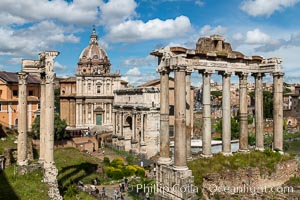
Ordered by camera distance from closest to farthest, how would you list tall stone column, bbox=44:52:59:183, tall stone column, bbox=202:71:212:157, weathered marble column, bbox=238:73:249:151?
tall stone column, bbox=44:52:59:183 < tall stone column, bbox=202:71:212:157 < weathered marble column, bbox=238:73:249:151

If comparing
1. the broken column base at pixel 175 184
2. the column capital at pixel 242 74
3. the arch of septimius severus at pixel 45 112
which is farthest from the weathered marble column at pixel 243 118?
the arch of septimius severus at pixel 45 112

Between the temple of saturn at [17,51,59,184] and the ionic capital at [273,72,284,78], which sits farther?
the ionic capital at [273,72,284,78]

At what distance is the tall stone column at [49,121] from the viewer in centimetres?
2173

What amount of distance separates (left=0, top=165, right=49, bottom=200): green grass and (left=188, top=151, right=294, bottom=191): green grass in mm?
8202

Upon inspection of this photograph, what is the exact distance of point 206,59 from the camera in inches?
879

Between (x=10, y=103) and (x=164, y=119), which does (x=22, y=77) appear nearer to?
(x=164, y=119)

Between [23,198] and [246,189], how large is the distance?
1172 centimetres

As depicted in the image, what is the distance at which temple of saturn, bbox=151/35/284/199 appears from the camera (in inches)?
760

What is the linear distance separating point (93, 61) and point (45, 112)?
145 ft

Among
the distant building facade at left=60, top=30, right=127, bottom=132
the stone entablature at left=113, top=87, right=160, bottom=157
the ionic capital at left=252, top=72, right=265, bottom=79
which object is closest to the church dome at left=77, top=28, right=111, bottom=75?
the distant building facade at left=60, top=30, right=127, bottom=132

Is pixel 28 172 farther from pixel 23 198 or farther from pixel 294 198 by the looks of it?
pixel 294 198

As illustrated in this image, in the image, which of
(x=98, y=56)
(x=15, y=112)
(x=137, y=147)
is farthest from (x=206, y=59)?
(x=98, y=56)

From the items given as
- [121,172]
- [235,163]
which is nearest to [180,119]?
[235,163]

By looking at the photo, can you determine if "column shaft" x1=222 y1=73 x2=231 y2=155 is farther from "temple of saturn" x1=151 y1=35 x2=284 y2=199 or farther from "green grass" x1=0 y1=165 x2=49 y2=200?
"green grass" x1=0 y1=165 x2=49 y2=200
